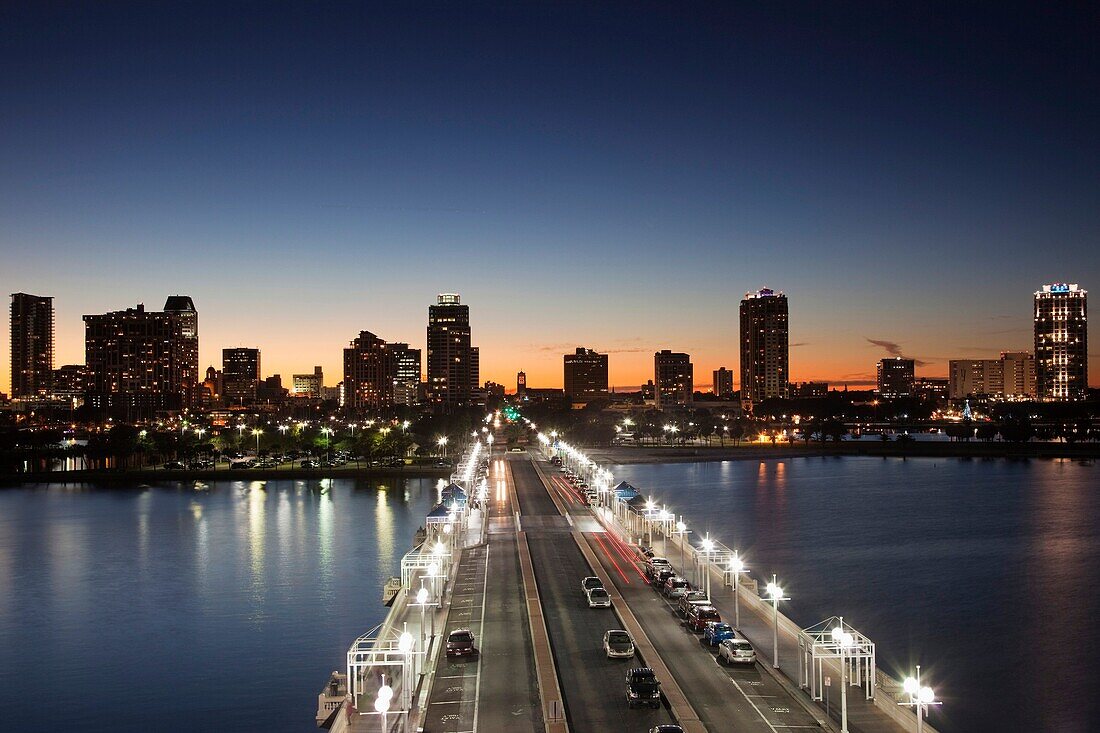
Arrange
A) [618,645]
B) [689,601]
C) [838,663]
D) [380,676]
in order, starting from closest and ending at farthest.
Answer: [838,663]
[380,676]
[618,645]
[689,601]

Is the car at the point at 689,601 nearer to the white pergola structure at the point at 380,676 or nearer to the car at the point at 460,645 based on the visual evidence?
the car at the point at 460,645

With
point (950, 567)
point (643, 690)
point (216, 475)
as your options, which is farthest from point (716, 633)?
point (216, 475)

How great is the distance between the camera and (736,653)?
21.8 metres

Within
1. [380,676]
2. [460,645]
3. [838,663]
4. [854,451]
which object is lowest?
[854,451]

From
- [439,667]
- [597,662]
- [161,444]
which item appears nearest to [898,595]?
[597,662]

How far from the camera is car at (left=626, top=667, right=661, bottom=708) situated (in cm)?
1895

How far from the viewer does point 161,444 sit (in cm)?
11075

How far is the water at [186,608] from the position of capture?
1048 inches

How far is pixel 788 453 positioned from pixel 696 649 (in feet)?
337

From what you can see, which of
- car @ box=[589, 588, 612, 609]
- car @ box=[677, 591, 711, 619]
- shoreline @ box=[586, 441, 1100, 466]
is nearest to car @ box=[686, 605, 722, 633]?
car @ box=[677, 591, 711, 619]

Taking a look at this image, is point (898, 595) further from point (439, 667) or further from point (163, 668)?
point (163, 668)

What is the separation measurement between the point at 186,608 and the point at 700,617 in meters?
23.1

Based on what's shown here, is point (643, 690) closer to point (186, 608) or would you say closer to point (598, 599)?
point (598, 599)

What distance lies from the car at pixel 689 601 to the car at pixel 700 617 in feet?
1.90
